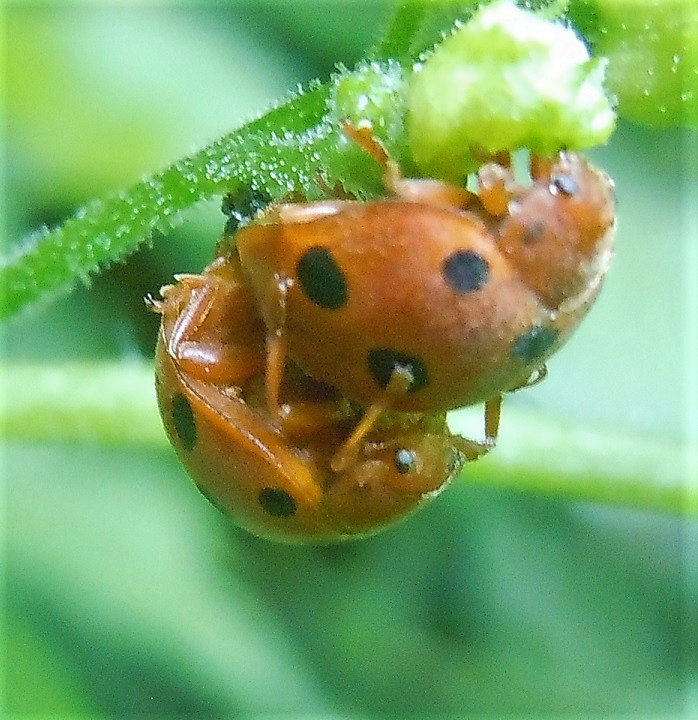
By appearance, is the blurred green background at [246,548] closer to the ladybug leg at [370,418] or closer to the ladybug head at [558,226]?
the ladybug leg at [370,418]

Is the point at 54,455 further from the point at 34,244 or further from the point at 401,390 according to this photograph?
the point at 401,390

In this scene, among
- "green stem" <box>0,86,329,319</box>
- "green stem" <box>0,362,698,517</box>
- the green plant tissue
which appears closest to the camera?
the green plant tissue

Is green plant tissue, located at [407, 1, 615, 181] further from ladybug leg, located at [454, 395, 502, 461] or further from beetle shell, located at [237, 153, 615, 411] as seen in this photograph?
ladybug leg, located at [454, 395, 502, 461]

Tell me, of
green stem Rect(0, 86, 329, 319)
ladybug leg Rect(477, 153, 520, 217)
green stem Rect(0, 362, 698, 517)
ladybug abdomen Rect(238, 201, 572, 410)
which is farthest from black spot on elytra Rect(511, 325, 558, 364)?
green stem Rect(0, 362, 698, 517)

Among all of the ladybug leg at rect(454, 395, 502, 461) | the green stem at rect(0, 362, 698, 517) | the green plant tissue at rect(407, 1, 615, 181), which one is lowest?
the ladybug leg at rect(454, 395, 502, 461)

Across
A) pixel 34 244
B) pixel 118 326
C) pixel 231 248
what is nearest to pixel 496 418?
pixel 231 248
